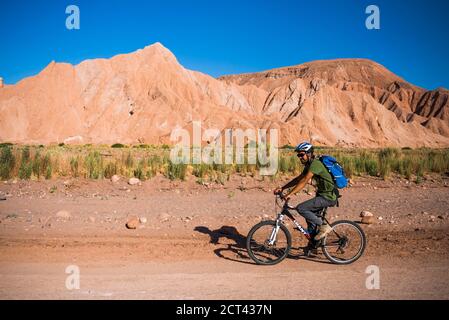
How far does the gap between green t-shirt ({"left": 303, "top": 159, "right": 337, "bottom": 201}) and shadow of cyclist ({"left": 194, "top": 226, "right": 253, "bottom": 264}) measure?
164 cm

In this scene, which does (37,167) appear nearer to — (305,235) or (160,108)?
(305,235)

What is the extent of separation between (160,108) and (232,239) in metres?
57.7

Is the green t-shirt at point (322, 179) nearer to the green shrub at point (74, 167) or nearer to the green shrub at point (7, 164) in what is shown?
the green shrub at point (74, 167)

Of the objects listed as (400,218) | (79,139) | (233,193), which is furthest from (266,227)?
(79,139)

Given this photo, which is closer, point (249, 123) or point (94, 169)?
point (94, 169)

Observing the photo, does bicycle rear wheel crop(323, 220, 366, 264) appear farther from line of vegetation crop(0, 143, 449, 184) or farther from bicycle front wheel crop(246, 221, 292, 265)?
line of vegetation crop(0, 143, 449, 184)

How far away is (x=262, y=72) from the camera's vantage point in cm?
12900

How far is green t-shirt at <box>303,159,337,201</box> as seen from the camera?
20.3 ft

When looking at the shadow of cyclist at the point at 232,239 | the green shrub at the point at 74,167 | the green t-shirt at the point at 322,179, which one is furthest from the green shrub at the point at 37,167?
the green t-shirt at the point at 322,179

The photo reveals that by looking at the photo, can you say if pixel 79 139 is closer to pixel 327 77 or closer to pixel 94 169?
pixel 94 169

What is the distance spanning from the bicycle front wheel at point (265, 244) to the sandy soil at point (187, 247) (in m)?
0.17

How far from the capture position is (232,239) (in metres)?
8.22

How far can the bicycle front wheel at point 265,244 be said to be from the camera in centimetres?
641

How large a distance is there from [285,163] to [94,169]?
8021mm
